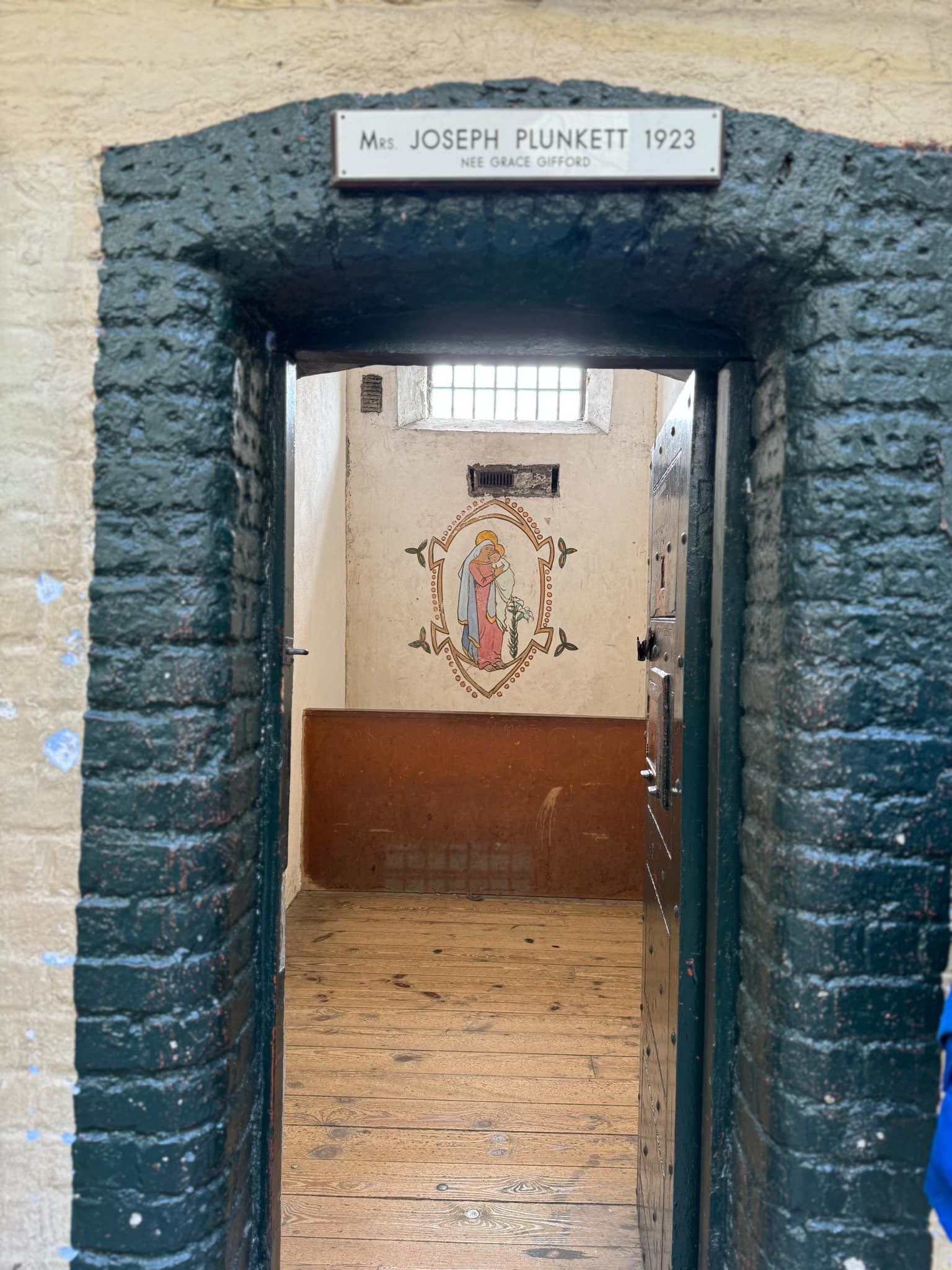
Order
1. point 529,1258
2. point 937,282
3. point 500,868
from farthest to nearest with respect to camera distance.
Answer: point 500,868
point 529,1258
point 937,282

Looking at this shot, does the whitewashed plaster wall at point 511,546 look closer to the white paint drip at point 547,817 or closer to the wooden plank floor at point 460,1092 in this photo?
the white paint drip at point 547,817

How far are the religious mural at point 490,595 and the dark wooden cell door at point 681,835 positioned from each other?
512cm

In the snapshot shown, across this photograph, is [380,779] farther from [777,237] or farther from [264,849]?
[777,237]

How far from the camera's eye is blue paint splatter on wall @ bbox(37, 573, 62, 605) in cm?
154

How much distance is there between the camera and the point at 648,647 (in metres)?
2.43

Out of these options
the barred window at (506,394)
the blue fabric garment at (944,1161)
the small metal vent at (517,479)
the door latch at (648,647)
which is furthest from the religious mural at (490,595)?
the blue fabric garment at (944,1161)

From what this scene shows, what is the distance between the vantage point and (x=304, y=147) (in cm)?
148

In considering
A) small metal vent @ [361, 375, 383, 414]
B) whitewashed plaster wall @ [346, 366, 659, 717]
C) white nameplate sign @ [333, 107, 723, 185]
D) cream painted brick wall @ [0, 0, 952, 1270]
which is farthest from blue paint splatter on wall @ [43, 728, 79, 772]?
small metal vent @ [361, 375, 383, 414]

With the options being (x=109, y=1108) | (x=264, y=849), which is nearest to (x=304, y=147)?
(x=264, y=849)

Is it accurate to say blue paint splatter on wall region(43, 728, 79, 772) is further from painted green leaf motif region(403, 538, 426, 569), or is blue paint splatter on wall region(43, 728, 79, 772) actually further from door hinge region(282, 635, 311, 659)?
painted green leaf motif region(403, 538, 426, 569)

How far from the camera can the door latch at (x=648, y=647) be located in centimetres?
239

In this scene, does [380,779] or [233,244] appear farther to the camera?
[380,779]

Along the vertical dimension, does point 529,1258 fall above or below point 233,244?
below

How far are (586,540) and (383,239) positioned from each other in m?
6.01
